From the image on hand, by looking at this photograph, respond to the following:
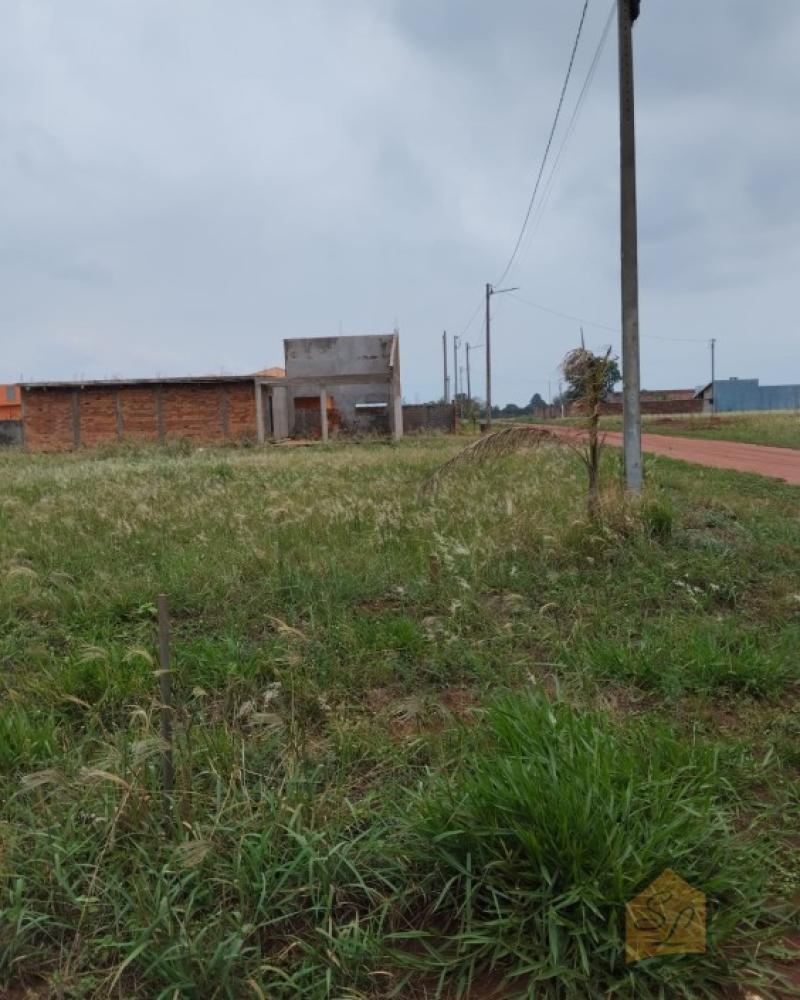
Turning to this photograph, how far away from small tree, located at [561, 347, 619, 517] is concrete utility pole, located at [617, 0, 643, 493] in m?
1.00

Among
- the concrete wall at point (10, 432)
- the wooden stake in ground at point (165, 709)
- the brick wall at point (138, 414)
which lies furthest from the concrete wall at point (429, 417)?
the wooden stake in ground at point (165, 709)

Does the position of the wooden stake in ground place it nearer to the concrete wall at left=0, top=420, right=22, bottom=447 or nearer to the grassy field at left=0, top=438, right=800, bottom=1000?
the grassy field at left=0, top=438, right=800, bottom=1000

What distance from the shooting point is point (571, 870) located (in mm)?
1830

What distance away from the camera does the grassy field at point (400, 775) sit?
1781 millimetres

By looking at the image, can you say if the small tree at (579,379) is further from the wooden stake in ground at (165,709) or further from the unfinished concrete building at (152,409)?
the unfinished concrete building at (152,409)

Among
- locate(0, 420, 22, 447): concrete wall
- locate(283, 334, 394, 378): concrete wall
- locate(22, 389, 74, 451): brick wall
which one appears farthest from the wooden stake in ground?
locate(0, 420, 22, 447): concrete wall

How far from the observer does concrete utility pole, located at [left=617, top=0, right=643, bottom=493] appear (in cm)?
723

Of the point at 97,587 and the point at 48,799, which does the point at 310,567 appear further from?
the point at 48,799

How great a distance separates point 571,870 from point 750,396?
93.2 metres

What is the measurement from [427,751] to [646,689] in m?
1.23

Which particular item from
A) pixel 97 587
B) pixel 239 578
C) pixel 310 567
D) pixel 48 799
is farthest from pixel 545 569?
pixel 48 799

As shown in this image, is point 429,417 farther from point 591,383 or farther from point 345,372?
point 591,383

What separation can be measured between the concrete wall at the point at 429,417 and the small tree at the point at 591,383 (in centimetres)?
3876

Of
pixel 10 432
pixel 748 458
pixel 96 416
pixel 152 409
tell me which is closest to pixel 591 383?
pixel 748 458
